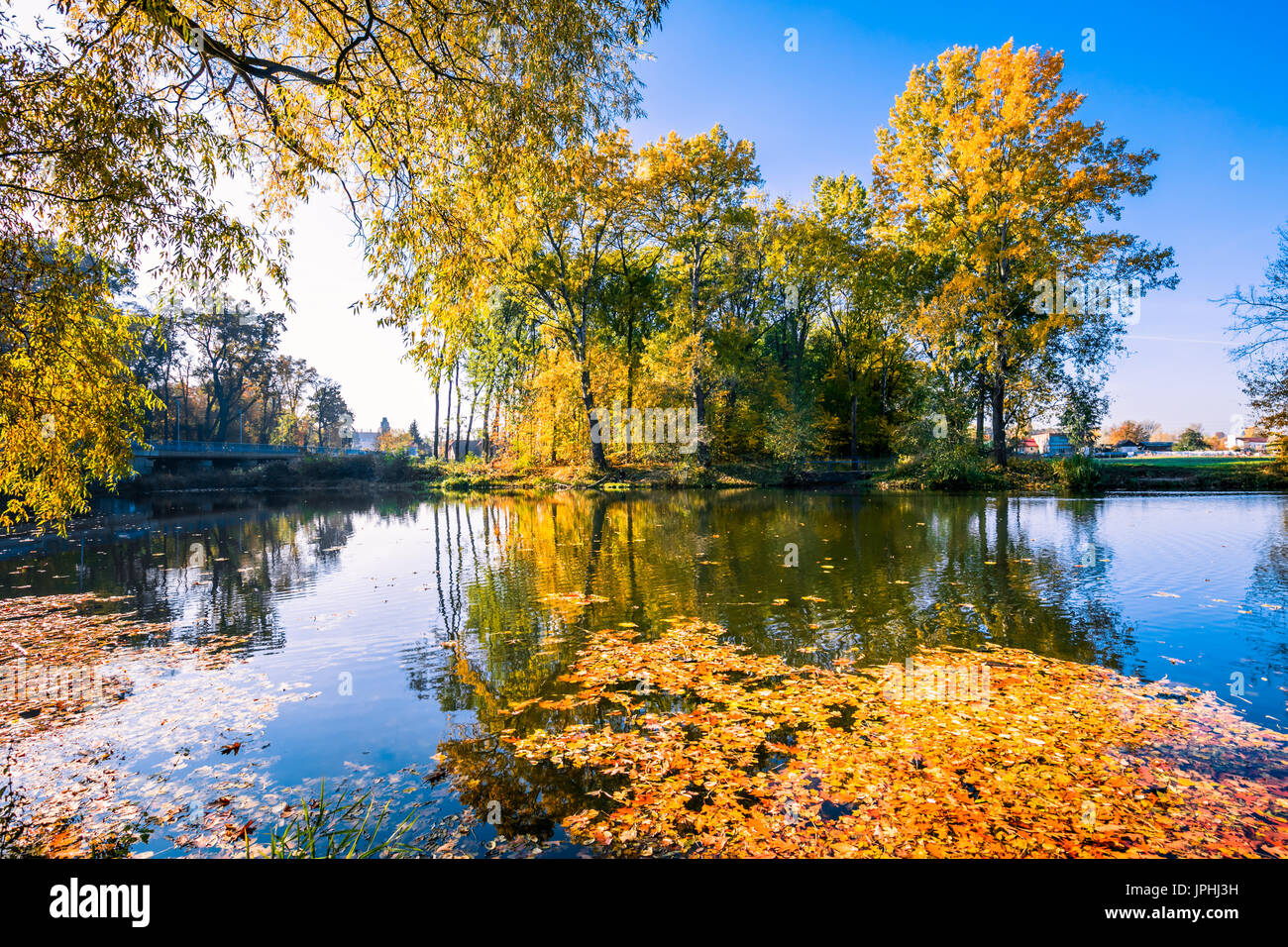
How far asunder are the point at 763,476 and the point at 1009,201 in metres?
17.1

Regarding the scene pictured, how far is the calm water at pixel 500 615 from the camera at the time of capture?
15.9 ft

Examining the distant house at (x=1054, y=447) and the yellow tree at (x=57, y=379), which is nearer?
the yellow tree at (x=57, y=379)

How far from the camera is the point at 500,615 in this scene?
30.2ft

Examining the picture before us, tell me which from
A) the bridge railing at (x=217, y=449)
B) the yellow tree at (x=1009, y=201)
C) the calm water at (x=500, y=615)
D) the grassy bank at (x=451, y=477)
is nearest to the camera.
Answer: the calm water at (x=500, y=615)

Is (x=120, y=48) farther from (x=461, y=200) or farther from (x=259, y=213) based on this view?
(x=461, y=200)

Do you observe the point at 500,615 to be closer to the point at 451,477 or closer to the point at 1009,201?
the point at 1009,201

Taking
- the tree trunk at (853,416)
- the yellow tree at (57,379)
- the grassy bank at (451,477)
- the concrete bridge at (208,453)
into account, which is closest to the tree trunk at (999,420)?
the grassy bank at (451,477)

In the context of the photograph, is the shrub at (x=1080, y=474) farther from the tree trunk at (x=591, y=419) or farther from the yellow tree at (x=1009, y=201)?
the tree trunk at (x=591, y=419)

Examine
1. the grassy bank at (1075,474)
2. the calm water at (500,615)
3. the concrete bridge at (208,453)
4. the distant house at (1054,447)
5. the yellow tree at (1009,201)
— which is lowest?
the calm water at (500,615)

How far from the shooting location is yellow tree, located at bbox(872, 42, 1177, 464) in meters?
25.3

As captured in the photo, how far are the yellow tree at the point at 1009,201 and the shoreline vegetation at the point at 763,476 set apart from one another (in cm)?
276

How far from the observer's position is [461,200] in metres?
7.21

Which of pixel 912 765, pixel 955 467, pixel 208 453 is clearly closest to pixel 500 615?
pixel 912 765
